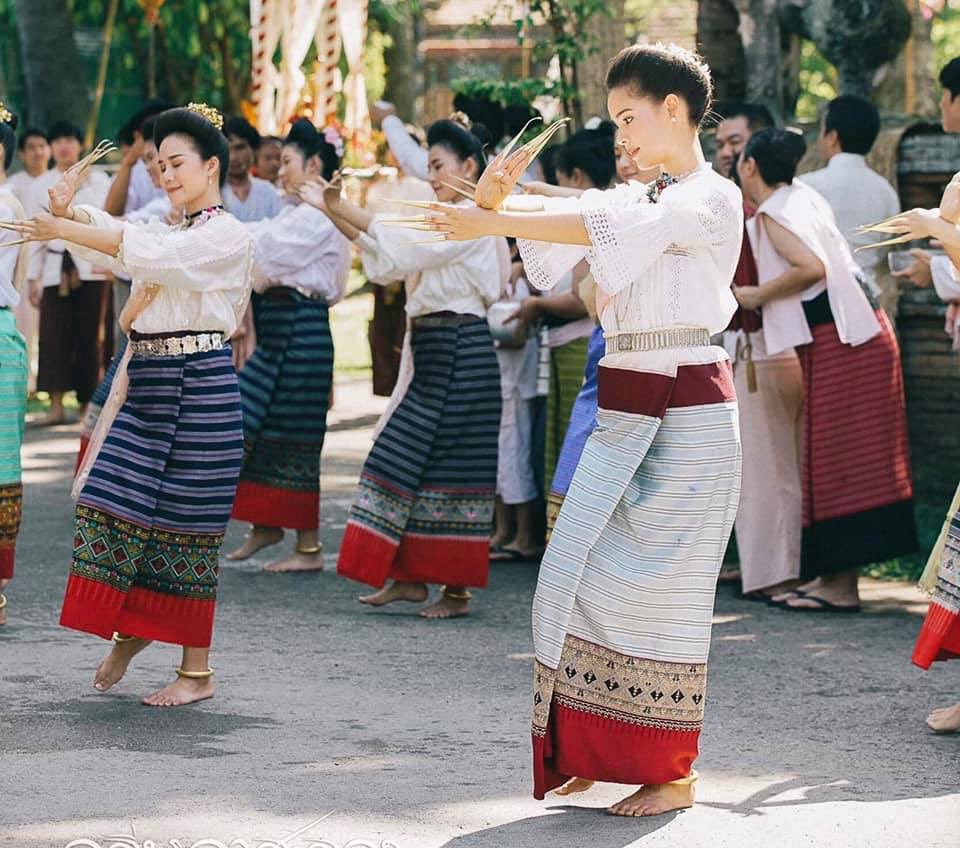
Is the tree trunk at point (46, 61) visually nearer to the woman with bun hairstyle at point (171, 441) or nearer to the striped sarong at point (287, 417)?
the striped sarong at point (287, 417)

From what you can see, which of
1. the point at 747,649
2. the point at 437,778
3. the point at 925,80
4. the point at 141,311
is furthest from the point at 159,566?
the point at 925,80

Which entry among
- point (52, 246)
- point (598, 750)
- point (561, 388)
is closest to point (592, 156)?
point (561, 388)

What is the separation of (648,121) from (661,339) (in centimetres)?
54

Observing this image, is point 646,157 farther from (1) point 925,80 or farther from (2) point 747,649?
(1) point 925,80

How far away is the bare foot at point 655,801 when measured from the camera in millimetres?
4746

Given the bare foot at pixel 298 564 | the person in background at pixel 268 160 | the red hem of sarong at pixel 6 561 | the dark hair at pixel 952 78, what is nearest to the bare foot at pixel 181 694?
the red hem of sarong at pixel 6 561

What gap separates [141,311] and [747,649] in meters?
2.57

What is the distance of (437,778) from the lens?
5.07 meters

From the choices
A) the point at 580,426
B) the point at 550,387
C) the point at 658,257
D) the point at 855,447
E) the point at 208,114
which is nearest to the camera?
the point at 658,257

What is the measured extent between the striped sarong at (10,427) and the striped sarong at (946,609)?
3.33 meters

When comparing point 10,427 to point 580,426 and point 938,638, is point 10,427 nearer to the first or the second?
point 580,426

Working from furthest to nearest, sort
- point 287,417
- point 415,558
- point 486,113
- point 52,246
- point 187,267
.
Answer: point 52,246
point 486,113
point 287,417
point 415,558
point 187,267

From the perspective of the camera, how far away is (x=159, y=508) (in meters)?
5.84

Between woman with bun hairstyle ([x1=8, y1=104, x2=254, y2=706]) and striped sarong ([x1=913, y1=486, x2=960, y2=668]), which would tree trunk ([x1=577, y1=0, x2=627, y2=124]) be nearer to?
woman with bun hairstyle ([x1=8, y1=104, x2=254, y2=706])
